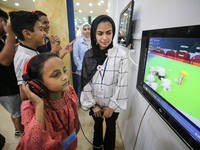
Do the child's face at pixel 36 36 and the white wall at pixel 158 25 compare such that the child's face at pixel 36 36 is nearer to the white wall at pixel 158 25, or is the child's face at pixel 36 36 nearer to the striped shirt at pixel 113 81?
the striped shirt at pixel 113 81

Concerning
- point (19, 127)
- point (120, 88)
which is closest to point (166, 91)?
point (120, 88)

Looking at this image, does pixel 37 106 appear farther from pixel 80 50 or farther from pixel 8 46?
pixel 80 50

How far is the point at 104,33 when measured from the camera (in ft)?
3.57

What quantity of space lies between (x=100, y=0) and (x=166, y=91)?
724 cm

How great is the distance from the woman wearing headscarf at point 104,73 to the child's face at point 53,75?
0.44 metres

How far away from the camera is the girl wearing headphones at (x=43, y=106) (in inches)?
26.6

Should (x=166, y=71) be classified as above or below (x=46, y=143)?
above

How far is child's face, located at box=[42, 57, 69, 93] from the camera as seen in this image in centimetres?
75

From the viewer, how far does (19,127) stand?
57.7 inches

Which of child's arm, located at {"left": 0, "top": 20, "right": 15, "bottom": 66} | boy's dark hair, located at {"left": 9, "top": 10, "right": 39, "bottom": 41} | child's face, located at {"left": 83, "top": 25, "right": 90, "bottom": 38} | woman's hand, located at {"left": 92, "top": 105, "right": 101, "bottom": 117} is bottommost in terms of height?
woman's hand, located at {"left": 92, "top": 105, "right": 101, "bottom": 117}

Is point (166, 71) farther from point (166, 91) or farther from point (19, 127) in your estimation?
point (19, 127)

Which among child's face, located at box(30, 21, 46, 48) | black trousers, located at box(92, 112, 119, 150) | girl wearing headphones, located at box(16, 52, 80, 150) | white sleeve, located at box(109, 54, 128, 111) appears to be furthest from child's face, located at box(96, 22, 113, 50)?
black trousers, located at box(92, 112, 119, 150)

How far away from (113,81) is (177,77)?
69cm

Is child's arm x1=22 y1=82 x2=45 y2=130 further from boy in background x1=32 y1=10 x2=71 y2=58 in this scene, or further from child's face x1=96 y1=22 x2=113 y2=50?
boy in background x1=32 y1=10 x2=71 y2=58
